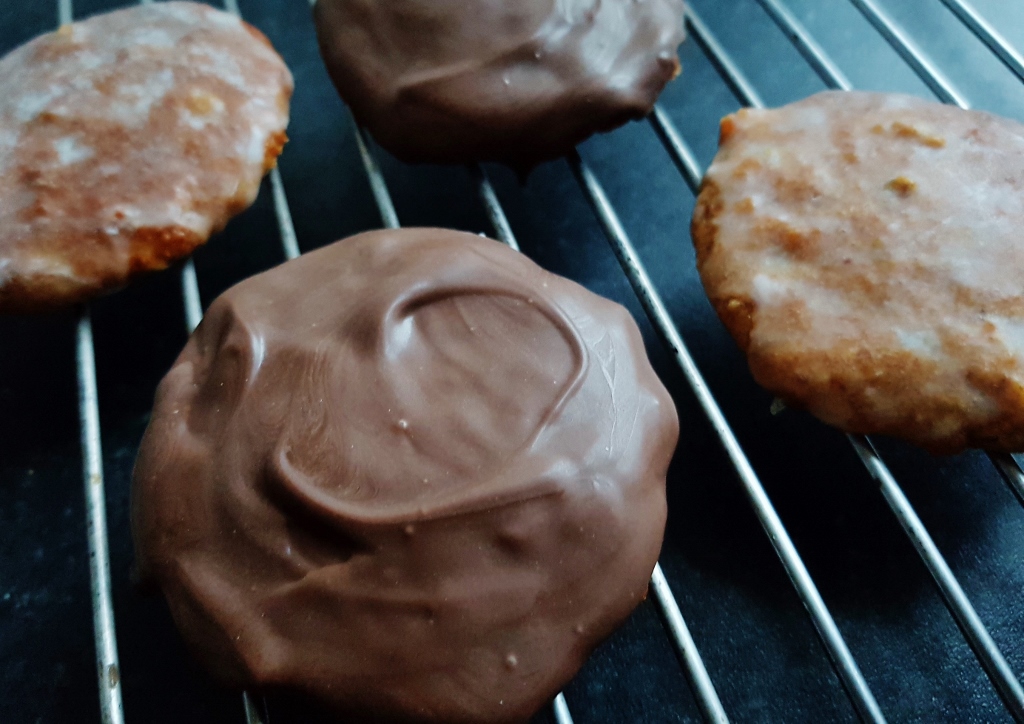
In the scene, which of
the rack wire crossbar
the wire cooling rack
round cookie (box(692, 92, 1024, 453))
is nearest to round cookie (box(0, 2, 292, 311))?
the wire cooling rack

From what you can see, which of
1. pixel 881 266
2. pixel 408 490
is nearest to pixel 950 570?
pixel 881 266

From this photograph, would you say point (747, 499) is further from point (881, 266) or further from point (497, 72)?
point (497, 72)

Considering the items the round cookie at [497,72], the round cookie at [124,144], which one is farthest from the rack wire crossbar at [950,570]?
the round cookie at [124,144]

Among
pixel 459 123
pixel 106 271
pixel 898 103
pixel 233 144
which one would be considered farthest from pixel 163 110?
pixel 898 103

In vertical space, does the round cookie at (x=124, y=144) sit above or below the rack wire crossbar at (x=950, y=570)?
above

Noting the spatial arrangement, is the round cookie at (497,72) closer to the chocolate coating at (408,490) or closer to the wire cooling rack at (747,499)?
the wire cooling rack at (747,499)
